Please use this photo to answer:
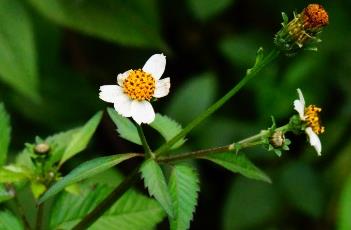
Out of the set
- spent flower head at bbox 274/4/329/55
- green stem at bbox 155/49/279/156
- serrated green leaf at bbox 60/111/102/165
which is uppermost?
serrated green leaf at bbox 60/111/102/165

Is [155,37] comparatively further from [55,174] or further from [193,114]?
[55,174]

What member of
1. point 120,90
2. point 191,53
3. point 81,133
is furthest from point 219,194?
point 120,90

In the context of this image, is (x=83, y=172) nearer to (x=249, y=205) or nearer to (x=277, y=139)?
(x=277, y=139)

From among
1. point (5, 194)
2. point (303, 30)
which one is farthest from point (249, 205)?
point (303, 30)

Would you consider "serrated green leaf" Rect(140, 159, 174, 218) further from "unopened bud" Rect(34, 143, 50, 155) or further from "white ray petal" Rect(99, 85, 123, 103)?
"unopened bud" Rect(34, 143, 50, 155)

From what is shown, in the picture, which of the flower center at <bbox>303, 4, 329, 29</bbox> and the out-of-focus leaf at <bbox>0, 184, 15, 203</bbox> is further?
the out-of-focus leaf at <bbox>0, 184, 15, 203</bbox>

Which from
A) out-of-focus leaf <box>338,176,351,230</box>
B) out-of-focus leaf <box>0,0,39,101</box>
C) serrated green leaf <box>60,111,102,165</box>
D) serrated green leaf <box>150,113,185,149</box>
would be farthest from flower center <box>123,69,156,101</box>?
out-of-focus leaf <box>338,176,351,230</box>
